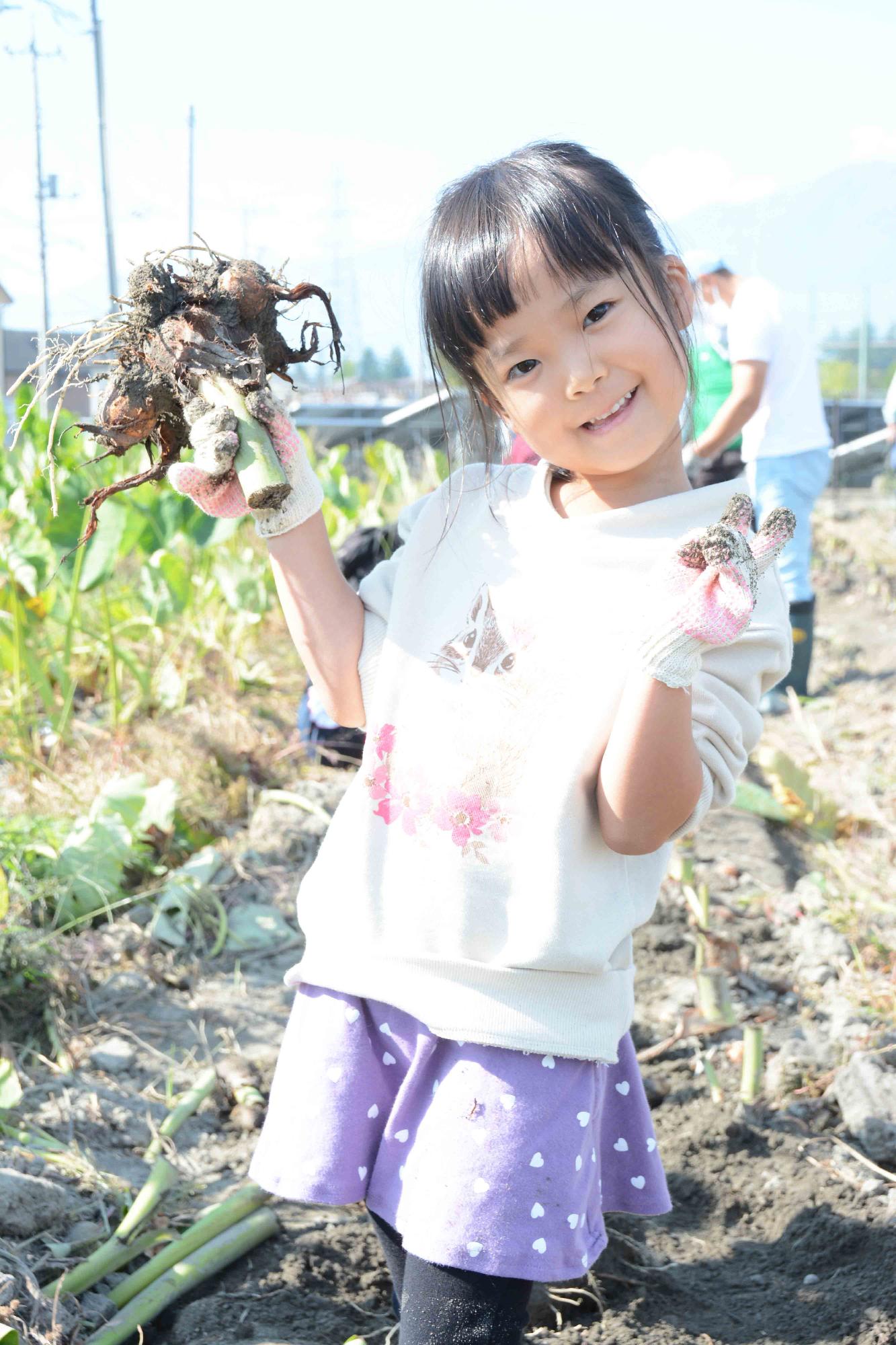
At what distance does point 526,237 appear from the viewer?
1.01 metres

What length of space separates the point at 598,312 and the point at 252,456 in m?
0.30

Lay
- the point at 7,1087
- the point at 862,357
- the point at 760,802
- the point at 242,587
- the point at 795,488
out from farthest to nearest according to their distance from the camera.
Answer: the point at 862,357 → the point at 795,488 → the point at 242,587 → the point at 760,802 → the point at 7,1087

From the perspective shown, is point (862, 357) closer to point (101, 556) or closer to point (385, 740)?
point (101, 556)

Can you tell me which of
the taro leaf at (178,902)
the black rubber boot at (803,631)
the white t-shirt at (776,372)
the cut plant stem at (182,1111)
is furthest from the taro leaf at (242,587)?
the cut plant stem at (182,1111)

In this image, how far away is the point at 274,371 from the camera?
3.79 ft

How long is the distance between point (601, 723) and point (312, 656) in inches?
11.0

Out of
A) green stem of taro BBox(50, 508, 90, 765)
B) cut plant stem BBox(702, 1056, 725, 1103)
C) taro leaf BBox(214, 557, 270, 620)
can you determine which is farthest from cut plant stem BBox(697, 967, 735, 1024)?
taro leaf BBox(214, 557, 270, 620)

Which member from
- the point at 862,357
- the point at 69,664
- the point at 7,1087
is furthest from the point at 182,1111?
the point at 862,357

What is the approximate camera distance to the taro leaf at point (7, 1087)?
1.47 m

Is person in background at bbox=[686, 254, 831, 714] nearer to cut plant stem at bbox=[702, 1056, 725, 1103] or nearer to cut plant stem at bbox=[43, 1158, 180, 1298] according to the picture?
cut plant stem at bbox=[702, 1056, 725, 1103]

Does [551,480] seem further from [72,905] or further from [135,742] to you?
[135,742]

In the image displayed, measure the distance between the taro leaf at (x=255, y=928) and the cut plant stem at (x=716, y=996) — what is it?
0.75 metres

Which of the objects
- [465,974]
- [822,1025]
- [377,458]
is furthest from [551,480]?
[377,458]

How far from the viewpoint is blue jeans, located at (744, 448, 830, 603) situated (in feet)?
11.8
